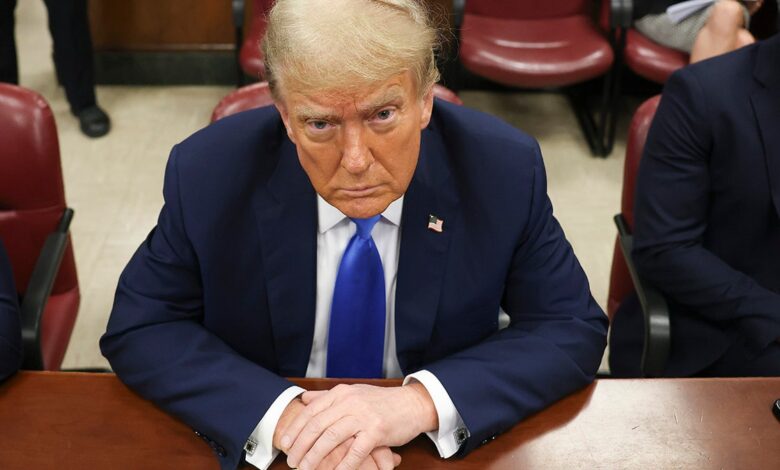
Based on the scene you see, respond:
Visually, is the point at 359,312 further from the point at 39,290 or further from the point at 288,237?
the point at 39,290

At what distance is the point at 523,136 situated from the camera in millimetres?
1857

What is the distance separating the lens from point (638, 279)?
2.32 metres

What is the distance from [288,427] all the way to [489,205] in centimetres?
55

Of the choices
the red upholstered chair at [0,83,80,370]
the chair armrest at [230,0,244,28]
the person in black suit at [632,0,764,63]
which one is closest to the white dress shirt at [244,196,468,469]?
the red upholstered chair at [0,83,80,370]

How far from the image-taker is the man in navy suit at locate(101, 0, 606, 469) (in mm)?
1574

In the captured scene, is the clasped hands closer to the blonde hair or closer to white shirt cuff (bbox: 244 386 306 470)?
white shirt cuff (bbox: 244 386 306 470)

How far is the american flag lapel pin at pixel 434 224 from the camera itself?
179cm

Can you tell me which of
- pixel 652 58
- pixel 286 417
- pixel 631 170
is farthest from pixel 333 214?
pixel 652 58

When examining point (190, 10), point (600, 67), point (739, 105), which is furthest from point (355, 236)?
point (190, 10)

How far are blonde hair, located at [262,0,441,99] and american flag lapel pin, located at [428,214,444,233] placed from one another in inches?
14.1

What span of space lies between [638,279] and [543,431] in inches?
32.6

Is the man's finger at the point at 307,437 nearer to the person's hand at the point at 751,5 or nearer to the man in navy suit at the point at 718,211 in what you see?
the man in navy suit at the point at 718,211

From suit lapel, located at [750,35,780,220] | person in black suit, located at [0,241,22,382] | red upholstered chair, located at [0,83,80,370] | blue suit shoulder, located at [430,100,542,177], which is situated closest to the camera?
person in black suit, located at [0,241,22,382]

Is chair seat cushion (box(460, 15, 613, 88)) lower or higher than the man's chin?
lower
